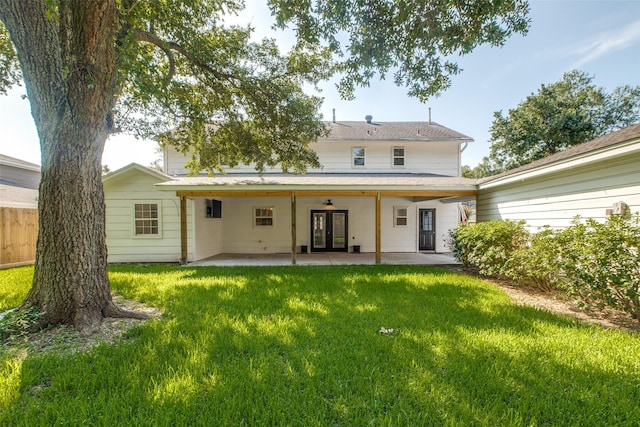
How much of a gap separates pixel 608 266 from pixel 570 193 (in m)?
2.17

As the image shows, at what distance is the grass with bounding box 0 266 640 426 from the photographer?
202 cm

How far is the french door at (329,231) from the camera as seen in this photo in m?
12.1

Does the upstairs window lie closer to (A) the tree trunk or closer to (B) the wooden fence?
(A) the tree trunk

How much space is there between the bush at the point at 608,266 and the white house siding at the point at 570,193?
0.61 metres

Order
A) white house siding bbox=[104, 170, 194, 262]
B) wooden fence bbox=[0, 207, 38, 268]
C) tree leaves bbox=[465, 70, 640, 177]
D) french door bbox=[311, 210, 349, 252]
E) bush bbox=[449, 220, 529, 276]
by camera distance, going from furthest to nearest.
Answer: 1. tree leaves bbox=[465, 70, 640, 177]
2. french door bbox=[311, 210, 349, 252]
3. white house siding bbox=[104, 170, 194, 262]
4. wooden fence bbox=[0, 207, 38, 268]
5. bush bbox=[449, 220, 529, 276]

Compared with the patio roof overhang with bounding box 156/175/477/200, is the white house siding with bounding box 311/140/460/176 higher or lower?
higher

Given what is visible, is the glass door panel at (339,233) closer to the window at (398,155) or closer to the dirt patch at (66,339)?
the window at (398,155)

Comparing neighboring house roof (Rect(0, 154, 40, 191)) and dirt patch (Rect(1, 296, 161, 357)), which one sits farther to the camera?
neighboring house roof (Rect(0, 154, 40, 191))

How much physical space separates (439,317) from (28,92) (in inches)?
266

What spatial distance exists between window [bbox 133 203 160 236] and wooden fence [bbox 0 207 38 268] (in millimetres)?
2895

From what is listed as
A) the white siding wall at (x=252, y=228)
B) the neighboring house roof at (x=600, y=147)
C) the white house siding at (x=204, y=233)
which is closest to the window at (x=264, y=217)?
the white siding wall at (x=252, y=228)

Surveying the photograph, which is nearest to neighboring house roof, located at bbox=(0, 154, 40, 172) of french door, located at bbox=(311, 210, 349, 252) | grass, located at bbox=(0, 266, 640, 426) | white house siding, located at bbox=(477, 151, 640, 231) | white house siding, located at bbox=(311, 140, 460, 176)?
grass, located at bbox=(0, 266, 640, 426)

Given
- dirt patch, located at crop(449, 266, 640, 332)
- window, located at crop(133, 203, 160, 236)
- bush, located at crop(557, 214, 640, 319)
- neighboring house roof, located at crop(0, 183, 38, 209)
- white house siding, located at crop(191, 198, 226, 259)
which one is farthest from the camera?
neighboring house roof, located at crop(0, 183, 38, 209)

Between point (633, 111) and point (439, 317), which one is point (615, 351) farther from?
point (633, 111)
